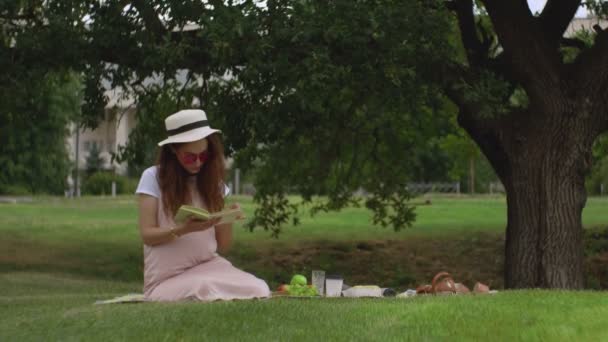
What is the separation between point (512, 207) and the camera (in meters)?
18.6

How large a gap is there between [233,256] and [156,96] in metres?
6.44

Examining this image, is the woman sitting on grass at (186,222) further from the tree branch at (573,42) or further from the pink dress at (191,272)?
the tree branch at (573,42)

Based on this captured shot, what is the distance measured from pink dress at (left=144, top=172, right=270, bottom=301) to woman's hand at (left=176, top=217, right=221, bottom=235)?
469 mm

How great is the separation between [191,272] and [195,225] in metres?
0.87

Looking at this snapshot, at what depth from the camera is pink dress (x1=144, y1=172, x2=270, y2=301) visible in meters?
10.0

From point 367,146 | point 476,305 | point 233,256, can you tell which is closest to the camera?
point 476,305

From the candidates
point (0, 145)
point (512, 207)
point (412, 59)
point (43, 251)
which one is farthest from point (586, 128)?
point (0, 145)

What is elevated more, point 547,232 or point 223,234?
point 223,234

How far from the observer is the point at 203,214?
9.16m

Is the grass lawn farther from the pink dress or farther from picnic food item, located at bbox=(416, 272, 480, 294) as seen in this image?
picnic food item, located at bbox=(416, 272, 480, 294)

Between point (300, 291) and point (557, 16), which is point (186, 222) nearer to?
point (300, 291)

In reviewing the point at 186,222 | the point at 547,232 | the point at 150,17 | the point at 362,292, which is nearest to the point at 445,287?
the point at 362,292

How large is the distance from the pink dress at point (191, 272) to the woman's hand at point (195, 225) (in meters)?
0.47

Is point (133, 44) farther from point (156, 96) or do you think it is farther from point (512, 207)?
point (512, 207)
